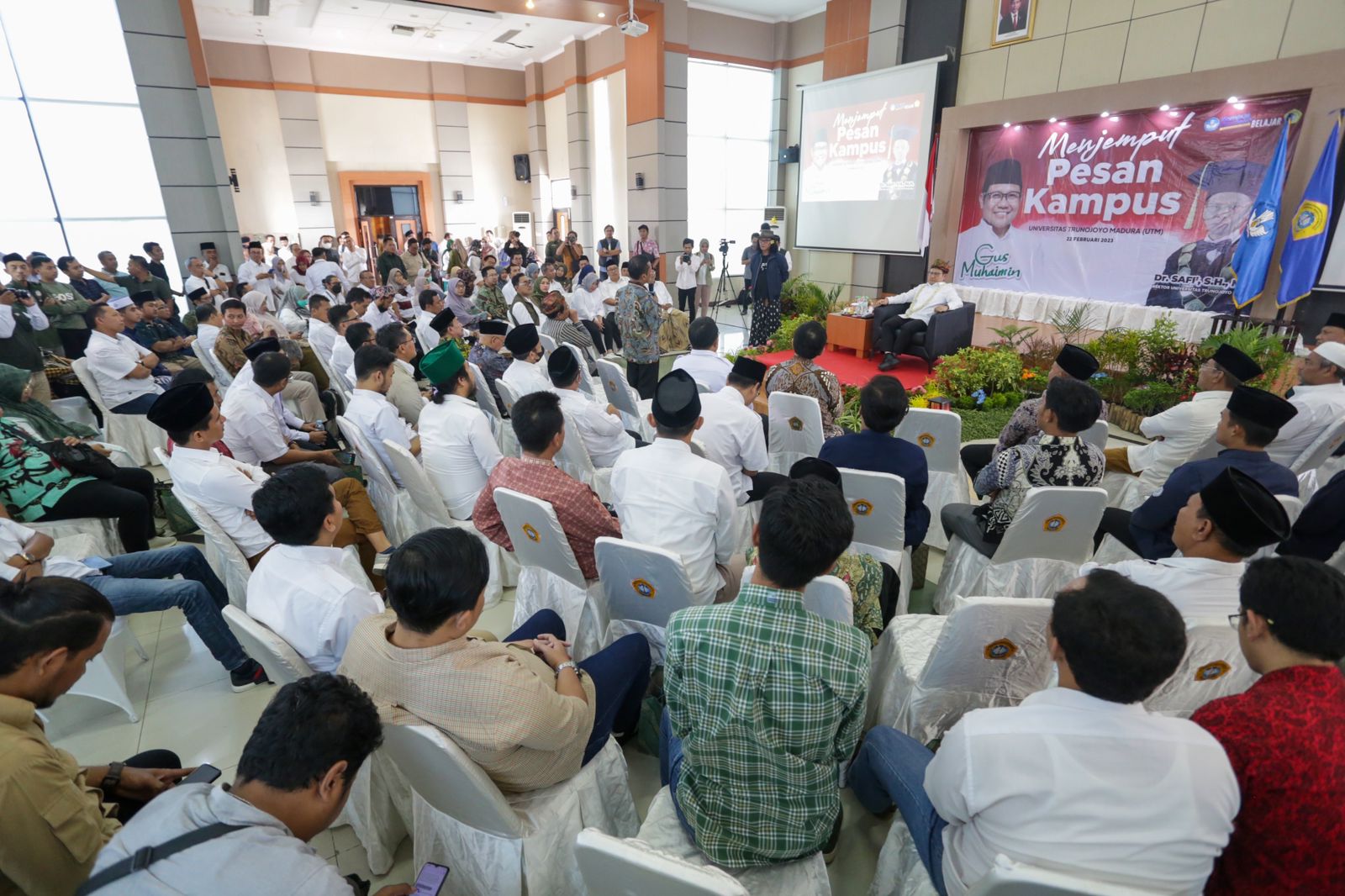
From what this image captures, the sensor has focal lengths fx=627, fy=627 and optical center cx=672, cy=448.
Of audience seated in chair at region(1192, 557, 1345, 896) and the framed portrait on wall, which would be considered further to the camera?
the framed portrait on wall

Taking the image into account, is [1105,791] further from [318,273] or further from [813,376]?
[318,273]

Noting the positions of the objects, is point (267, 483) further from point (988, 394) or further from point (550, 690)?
point (988, 394)

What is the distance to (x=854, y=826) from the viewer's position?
1985mm

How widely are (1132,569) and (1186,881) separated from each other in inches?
38.8

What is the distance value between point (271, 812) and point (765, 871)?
1.02 m

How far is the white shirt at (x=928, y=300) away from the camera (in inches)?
299

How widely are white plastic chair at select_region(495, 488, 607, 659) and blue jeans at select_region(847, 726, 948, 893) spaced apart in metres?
1.09

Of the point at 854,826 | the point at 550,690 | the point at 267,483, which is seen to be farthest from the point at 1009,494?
the point at 267,483

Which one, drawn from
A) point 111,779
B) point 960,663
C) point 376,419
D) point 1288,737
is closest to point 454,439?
point 376,419

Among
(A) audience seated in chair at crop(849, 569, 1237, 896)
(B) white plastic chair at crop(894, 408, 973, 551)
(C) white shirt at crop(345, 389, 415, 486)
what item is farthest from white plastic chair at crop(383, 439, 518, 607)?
(A) audience seated in chair at crop(849, 569, 1237, 896)

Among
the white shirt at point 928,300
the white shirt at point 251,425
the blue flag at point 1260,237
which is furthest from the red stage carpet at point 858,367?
the white shirt at point 251,425

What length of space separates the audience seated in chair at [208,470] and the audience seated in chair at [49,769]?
994 mm

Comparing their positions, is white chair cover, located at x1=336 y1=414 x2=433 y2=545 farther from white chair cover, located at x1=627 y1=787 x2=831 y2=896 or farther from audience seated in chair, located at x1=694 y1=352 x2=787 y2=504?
white chair cover, located at x1=627 y1=787 x2=831 y2=896

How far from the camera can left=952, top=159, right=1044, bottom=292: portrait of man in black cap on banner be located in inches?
308
